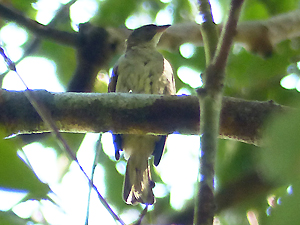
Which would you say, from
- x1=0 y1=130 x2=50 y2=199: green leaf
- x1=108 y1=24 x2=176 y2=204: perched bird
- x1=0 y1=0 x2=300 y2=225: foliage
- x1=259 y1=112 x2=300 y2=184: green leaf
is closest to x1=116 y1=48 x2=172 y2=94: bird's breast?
x1=108 y1=24 x2=176 y2=204: perched bird

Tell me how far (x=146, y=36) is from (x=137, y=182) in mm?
1613

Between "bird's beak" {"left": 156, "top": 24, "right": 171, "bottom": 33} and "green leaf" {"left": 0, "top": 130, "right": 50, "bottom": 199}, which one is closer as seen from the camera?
"green leaf" {"left": 0, "top": 130, "right": 50, "bottom": 199}

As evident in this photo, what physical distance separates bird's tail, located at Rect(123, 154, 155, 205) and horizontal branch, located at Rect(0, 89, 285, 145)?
3.35 feet

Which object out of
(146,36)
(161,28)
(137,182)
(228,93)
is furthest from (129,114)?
(146,36)

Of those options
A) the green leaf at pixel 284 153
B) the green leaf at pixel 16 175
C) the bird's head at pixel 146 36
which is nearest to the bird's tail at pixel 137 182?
the bird's head at pixel 146 36

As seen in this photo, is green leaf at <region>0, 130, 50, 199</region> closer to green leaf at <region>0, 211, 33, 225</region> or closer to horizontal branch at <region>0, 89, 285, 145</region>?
green leaf at <region>0, 211, 33, 225</region>

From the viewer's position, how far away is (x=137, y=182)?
323 cm

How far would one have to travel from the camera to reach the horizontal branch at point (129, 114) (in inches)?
75.0

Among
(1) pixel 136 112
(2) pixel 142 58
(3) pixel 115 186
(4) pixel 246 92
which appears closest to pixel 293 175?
(1) pixel 136 112

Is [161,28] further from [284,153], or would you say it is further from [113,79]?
[284,153]

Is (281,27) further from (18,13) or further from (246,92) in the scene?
(18,13)

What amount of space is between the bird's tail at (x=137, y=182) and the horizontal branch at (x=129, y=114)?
1.02 metres

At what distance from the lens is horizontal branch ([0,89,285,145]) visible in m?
1.90

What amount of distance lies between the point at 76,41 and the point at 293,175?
114 inches
